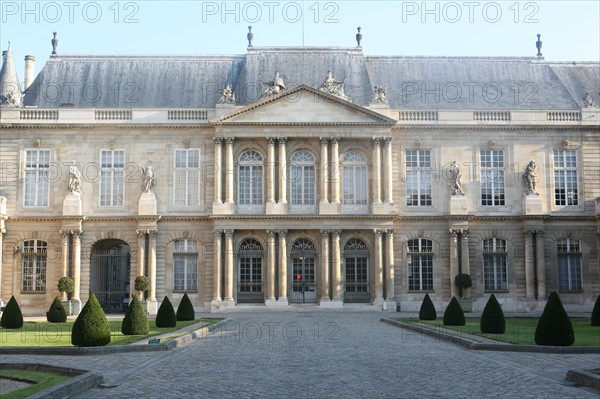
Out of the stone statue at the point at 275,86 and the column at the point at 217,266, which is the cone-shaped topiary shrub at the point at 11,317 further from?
the stone statue at the point at 275,86

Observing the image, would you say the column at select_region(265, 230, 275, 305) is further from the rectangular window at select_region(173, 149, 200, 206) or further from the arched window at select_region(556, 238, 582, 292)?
the arched window at select_region(556, 238, 582, 292)

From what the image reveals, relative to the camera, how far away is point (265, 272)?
130 feet

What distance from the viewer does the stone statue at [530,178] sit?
4000 cm

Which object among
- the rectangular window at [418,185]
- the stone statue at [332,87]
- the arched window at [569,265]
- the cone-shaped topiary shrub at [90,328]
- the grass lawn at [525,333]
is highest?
the stone statue at [332,87]

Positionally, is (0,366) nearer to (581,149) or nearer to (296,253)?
(296,253)

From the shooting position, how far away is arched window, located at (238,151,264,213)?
39875mm

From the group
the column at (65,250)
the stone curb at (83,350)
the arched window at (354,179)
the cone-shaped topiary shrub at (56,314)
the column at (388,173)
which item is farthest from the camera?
the arched window at (354,179)

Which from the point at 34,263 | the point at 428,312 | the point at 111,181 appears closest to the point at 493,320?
the point at 428,312

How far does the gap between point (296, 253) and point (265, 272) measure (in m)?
1.83

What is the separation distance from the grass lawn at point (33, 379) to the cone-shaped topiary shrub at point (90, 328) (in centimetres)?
362

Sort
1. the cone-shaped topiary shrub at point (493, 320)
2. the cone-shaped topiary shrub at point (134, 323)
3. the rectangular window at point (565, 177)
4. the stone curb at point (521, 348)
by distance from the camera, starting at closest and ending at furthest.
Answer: the stone curb at point (521, 348) → the cone-shaped topiary shrub at point (134, 323) → the cone-shaped topiary shrub at point (493, 320) → the rectangular window at point (565, 177)

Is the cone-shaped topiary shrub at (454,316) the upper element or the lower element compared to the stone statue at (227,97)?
lower

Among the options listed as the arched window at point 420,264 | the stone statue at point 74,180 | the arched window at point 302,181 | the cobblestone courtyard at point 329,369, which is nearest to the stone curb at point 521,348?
the cobblestone courtyard at point 329,369

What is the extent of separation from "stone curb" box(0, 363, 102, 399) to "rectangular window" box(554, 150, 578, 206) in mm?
31886
